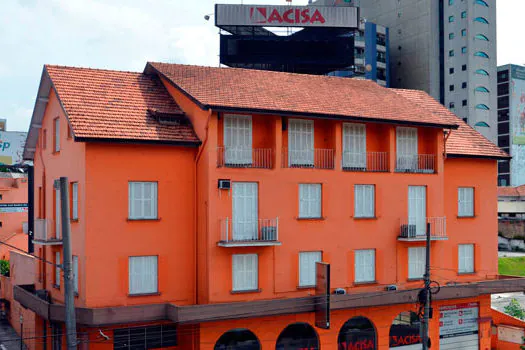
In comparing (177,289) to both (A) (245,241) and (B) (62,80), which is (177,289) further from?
(B) (62,80)

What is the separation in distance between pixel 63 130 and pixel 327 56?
25.0m

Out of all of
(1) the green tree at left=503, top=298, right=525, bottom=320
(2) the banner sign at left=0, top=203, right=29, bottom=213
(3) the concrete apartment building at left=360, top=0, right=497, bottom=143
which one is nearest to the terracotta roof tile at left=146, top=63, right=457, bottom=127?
(1) the green tree at left=503, top=298, right=525, bottom=320

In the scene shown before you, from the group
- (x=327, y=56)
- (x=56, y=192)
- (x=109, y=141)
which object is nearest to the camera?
(x=109, y=141)

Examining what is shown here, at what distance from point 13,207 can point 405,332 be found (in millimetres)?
40528

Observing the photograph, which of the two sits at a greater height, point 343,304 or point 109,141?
point 109,141

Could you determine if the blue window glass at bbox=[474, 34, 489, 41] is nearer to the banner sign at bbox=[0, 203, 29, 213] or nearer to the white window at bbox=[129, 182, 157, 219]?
the banner sign at bbox=[0, 203, 29, 213]

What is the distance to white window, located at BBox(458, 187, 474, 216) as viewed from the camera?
109ft

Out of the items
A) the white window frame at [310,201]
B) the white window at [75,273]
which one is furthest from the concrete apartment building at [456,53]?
the white window at [75,273]

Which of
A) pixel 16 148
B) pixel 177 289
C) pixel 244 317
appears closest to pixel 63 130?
pixel 177 289

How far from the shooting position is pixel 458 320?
32.4m

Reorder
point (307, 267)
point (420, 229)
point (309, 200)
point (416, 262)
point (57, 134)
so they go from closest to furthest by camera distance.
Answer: point (307, 267)
point (309, 200)
point (57, 134)
point (420, 229)
point (416, 262)

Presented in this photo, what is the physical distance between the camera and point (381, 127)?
3067 centimetres

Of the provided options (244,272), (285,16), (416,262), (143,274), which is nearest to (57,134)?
(143,274)

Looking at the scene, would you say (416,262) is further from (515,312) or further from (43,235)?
(43,235)
